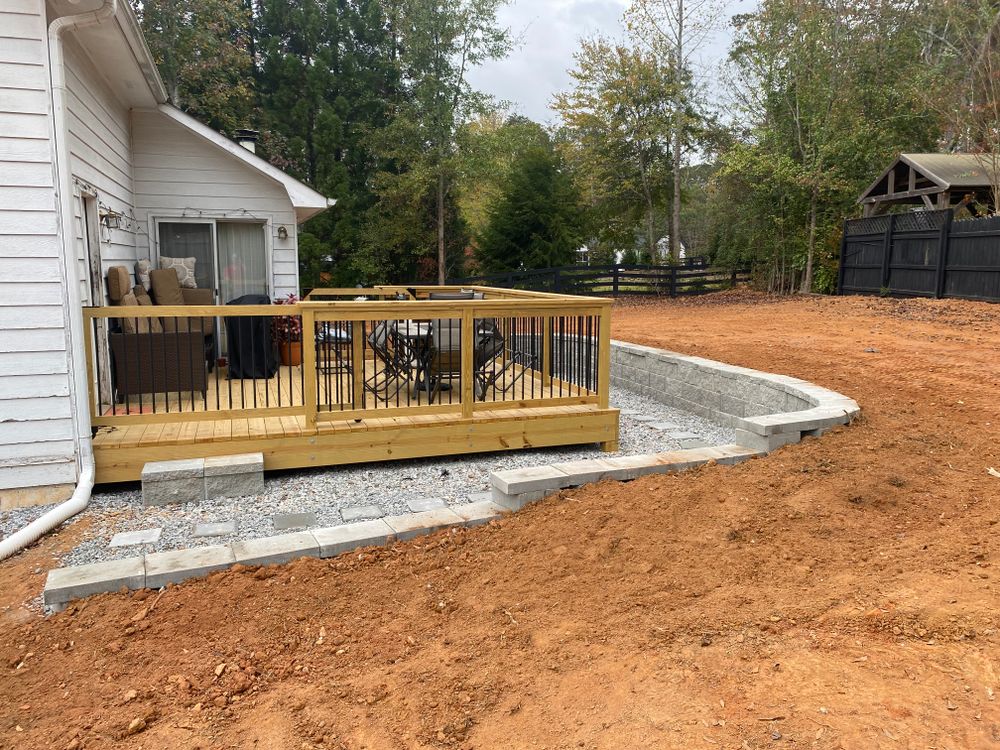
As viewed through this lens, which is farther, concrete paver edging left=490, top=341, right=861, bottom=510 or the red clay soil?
concrete paver edging left=490, top=341, right=861, bottom=510

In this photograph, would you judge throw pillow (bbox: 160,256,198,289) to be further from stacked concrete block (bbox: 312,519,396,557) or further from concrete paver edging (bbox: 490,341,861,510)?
stacked concrete block (bbox: 312,519,396,557)

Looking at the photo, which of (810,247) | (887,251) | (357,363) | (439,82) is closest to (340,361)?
(357,363)

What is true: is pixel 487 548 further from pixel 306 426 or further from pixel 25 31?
pixel 25 31

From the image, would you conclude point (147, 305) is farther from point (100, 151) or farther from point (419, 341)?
point (419, 341)

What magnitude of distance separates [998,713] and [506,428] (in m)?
3.81

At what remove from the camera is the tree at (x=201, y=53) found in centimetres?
1958

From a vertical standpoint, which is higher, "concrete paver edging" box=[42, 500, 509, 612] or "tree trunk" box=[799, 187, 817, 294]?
"tree trunk" box=[799, 187, 817, 294]

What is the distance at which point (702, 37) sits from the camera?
71.6 feet

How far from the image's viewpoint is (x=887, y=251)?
1448cm

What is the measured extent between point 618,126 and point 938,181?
11.0m

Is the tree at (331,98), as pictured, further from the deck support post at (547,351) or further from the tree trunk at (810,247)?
the deck support post at (547,351)

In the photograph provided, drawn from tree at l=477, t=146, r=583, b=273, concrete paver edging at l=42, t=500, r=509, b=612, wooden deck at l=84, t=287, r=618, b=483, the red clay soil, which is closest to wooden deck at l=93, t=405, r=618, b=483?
wooden deck at l=84, t=287, r=618, b=483

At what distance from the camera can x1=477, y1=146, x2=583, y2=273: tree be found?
77.5 feet

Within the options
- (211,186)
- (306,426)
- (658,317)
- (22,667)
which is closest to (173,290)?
(211,186)
